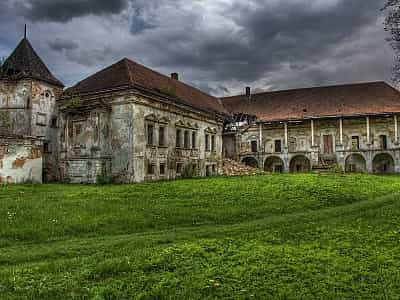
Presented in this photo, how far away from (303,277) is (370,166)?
3414 centimetres

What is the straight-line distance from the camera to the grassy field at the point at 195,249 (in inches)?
213

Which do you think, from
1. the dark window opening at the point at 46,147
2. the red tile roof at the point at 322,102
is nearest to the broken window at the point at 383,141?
the red tile roof at the point at 322,102

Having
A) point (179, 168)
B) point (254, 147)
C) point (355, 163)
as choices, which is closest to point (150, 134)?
point (179, 168)

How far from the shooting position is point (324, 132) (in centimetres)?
3847

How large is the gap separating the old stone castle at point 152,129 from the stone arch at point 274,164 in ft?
0.50

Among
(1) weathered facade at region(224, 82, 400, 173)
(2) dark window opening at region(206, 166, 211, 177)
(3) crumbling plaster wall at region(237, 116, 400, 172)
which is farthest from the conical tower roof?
(3) crumbling plaster wall at region(237, 116, 400, 172)

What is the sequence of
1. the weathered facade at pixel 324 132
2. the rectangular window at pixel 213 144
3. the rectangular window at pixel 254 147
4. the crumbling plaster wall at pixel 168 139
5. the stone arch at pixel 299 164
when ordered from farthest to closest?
the rectangular window at pixel 254 147 → the stone arch at pixel 299 164 → the weathered facade at pixel 324 132 → the rectangular window at pixel 213 144 → the crumbling plaster wall at pixel 168 139

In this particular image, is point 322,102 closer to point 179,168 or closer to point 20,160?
point 179,168

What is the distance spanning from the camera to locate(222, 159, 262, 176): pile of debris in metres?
32.5

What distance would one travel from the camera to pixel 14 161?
69.4 ft

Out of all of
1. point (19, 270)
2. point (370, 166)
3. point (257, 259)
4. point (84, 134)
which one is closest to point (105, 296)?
point (19, 270)

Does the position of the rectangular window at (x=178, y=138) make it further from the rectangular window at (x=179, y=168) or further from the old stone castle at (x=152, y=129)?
the rectangular window at (x=179, y=168)

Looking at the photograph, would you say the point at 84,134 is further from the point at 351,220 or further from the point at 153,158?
the point at 351,220

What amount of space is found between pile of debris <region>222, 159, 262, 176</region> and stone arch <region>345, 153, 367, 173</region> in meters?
11.8
